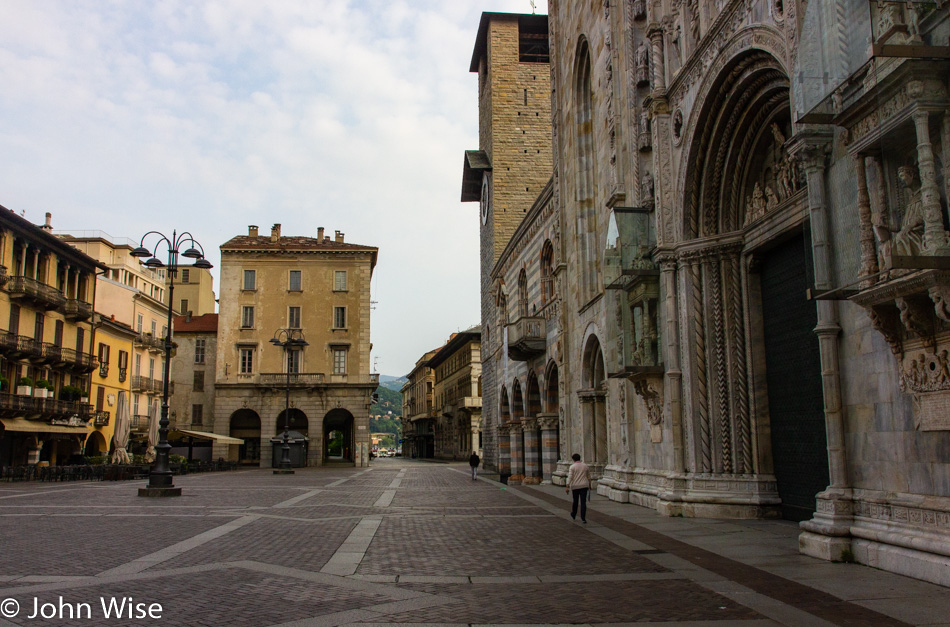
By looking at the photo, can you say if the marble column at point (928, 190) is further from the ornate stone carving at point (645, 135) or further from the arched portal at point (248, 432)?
the arched portal at point (248, 432)

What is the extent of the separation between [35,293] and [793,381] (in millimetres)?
37964

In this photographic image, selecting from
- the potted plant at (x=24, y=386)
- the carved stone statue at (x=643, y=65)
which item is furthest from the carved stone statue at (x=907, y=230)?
the potted plant at (x=24, y=386)

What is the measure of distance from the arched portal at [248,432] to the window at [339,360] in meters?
6.65

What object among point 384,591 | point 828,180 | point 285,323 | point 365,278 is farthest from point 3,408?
point 828,180

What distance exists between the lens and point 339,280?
2365 inches

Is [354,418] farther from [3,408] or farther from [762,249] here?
[762,249]

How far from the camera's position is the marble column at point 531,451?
30.9 meters

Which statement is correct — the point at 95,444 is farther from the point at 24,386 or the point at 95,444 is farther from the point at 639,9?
the point at 639,9

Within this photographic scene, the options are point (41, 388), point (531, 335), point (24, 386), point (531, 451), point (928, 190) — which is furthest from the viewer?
point (41, 388)

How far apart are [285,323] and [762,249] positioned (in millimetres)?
48431

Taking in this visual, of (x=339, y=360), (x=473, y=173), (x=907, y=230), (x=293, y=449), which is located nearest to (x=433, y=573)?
(x=907, y=230)

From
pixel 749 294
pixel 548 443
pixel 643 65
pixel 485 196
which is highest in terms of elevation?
pixel 485 196

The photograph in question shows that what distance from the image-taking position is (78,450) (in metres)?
45.6

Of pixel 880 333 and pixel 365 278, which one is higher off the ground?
pixel 365 278
